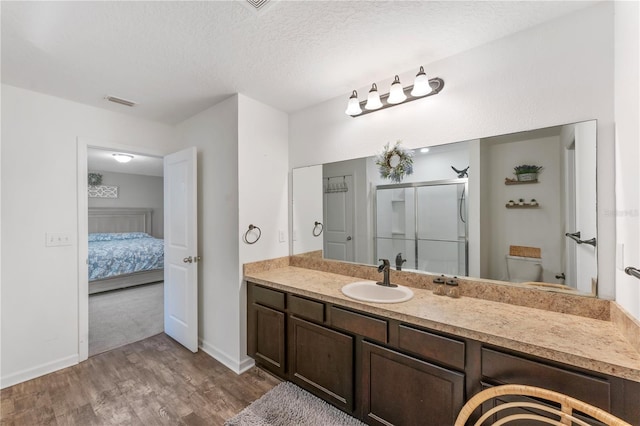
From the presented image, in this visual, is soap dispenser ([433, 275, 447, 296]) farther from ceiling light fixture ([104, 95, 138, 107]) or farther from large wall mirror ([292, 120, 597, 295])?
ceiling light fixture ([104, 95, 138, 107])

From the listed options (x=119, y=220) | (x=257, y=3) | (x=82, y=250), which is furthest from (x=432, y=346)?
(x=119, y=220)

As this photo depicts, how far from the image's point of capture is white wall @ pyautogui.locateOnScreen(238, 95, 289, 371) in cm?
235

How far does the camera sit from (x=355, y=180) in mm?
2355

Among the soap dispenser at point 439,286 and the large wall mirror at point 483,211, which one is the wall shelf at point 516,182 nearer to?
the large wall mirror at point 483,211

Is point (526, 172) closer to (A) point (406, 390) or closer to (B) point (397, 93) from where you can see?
(B) point (397, 93)

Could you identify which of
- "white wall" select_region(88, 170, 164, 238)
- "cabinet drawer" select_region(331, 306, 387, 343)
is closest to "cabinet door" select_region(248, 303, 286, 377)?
"cabinet drawer" select_region(331, 306, 387, 343)

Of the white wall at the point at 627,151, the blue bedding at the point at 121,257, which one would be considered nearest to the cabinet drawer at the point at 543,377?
the white wall at the point at 627,151

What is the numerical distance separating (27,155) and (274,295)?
2.42 meters

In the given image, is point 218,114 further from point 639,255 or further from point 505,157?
point 639,255

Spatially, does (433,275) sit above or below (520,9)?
below

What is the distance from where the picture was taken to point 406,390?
1.44 metres

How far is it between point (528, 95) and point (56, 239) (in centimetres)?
383

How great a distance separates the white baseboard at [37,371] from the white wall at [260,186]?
1.54 m

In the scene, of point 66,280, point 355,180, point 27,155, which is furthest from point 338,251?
point 27,155
